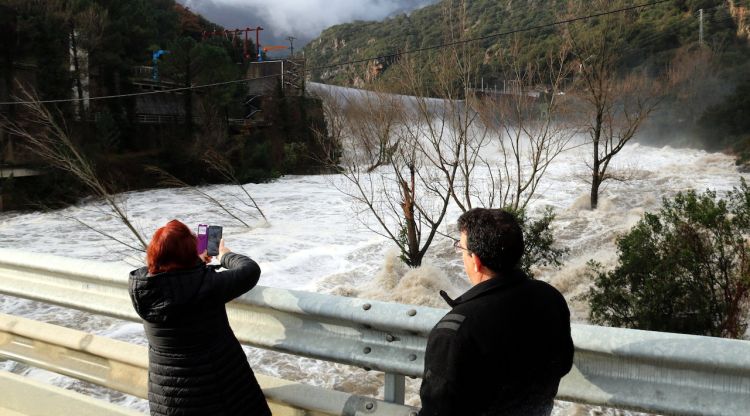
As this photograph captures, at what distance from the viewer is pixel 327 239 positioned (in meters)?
15.7

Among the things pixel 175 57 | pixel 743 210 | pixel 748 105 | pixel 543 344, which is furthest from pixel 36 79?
pixel 748 105

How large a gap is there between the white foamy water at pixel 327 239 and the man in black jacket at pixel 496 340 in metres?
3.78

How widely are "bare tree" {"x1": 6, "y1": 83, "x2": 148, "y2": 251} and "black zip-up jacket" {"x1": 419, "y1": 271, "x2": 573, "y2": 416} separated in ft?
32.6

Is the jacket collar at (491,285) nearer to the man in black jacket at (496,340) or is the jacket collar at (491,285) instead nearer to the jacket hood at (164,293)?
the man in black jacket at (496,340)

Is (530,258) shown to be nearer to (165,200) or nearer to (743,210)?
(743,210)

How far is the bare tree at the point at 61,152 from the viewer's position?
39.0 feet

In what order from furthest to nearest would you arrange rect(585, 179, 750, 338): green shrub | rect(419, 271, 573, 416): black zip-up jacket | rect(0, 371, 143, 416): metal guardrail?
rect(585, 179, 750, 338): green shrub → rect(0, 371, 143, 416): metal guardrail → rect(419, 271, 573, 416): black zip-up jacket

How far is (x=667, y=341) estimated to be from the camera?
1710 millimetres

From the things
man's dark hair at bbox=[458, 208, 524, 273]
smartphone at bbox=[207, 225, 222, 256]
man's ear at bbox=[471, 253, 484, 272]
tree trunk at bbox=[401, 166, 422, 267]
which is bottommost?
tree trunk at bbox=[401, 166, 422, 267]

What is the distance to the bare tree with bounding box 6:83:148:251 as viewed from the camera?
1188 cm

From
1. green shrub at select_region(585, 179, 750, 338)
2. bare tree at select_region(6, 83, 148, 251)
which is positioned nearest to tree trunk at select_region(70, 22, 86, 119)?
bare tree at select_region(6, 83, 148, 251)

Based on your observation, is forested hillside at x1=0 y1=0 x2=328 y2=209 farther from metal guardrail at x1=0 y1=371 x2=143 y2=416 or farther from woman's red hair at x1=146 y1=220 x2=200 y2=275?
woman's red hair at x1=146 y1=220 x2=200 y2=275

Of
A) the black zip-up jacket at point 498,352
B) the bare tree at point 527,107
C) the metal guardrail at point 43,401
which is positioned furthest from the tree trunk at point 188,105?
the black zip-up jacket at point 498,352

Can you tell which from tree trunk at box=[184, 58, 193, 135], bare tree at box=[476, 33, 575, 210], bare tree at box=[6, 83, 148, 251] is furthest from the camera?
tree trunk at box=[184, 58, 193, 135]
